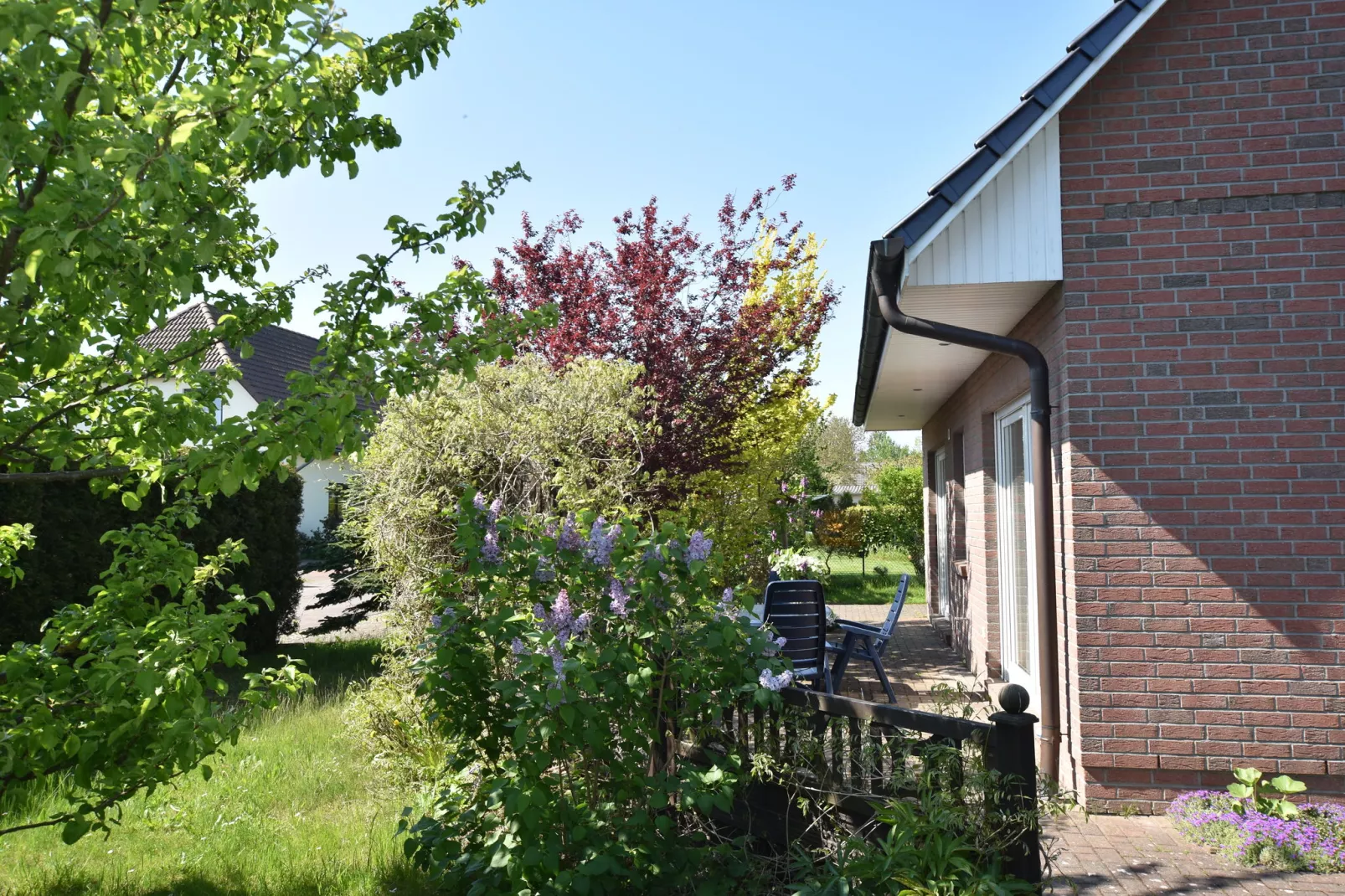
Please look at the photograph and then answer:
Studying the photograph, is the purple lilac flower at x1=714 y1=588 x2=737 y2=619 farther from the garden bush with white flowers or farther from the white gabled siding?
the white gabled siding

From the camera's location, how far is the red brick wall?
480 centimetres

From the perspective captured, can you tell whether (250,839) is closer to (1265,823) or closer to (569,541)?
(569,541)

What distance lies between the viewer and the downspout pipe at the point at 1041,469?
16.6 feet

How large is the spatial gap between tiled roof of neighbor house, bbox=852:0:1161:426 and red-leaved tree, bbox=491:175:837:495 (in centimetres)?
381

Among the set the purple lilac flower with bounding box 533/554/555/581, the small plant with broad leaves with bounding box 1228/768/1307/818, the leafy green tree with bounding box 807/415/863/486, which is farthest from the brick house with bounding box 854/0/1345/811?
the leafy green tree with bounding box 807/415/863/486

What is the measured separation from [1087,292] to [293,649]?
406 inches

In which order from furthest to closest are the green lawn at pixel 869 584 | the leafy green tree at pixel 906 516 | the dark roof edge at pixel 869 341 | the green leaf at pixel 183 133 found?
the leafy green tree at pixel 906 516 → the green lawn at pixel 869 584 → the dark roof edge at pixel 869 341 → the green leaf at pixel 183 133

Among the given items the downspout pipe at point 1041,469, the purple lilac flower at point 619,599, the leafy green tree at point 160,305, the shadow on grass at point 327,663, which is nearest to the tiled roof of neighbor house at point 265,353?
the shadow on grass at point 327,663

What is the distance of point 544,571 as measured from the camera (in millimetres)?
3926

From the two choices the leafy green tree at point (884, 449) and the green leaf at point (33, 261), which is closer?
the green leaf at point (33, 261)

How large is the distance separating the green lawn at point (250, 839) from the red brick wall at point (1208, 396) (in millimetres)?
3935

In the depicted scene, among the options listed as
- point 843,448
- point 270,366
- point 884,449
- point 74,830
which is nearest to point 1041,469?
point 74,830

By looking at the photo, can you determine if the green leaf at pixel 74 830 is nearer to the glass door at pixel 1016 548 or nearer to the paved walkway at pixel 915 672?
the paved walkway at pixel 915 672

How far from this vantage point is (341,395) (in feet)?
9.07
